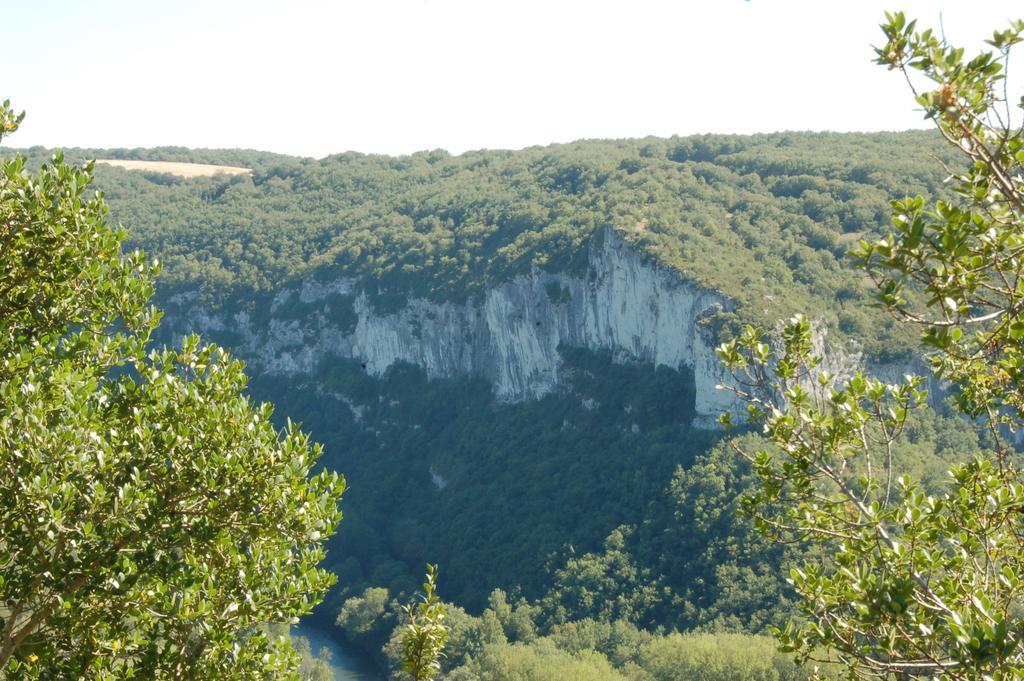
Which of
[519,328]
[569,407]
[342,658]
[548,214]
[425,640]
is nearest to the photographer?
[425,640]

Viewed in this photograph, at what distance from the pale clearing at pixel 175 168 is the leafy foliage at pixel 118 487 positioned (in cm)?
14466

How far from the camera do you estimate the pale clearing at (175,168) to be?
146 m

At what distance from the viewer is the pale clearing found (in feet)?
479

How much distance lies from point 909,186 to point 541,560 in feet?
135

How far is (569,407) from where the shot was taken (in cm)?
A: 7788

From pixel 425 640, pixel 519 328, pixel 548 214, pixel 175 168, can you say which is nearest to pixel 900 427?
pixel 425 640

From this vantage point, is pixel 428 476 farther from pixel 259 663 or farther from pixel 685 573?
pixel 259 663

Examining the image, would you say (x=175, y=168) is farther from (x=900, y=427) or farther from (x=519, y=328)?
(x=900, y=427)

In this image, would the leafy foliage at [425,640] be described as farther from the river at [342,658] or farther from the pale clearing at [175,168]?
the pale clearing at [175,168]

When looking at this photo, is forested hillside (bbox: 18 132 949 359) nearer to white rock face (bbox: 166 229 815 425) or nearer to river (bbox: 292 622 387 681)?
white rock face (bbox: 166 229 815 425)

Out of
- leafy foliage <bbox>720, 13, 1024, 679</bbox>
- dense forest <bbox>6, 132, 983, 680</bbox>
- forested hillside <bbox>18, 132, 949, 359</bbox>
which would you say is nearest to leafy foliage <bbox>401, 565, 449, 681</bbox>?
leafy foliage <bbox>720, 13, 1024, 679</bbox>

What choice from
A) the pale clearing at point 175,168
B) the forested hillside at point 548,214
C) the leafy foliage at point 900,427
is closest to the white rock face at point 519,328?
the forested hillside at point 548,214

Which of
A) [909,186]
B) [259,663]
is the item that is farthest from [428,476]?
[259,663]

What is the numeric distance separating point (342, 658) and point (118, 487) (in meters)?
51.5
